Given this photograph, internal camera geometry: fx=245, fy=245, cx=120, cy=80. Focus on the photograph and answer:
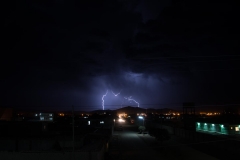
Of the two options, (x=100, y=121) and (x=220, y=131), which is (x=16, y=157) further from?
(x=100, y=121)

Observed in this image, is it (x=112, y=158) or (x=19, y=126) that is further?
(x=19, y=126)

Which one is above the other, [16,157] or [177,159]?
[16,157]

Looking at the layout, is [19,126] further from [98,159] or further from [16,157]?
[98,159]

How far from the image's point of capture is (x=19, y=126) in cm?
3416

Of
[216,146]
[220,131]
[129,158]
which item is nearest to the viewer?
[129,158]

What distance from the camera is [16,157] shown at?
57.3ft

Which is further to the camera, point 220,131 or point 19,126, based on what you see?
point 220,131

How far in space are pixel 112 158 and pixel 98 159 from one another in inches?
328

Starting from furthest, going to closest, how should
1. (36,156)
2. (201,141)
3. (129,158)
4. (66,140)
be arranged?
(201,141) < (129,158) < (66,140) < (36,156)

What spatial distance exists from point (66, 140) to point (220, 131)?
30.9 m

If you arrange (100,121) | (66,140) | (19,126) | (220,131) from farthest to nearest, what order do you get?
(100,121) → (220,131) → (19,126) → (66,140)

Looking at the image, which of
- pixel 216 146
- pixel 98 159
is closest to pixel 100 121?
pixel 216 146

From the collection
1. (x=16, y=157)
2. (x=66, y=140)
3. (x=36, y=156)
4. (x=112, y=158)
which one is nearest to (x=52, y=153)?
(x=36, y=156)

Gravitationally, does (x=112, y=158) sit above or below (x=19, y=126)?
below
